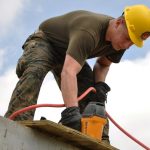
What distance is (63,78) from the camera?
11.6 feet

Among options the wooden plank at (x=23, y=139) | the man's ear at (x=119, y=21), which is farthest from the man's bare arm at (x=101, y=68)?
the wooden plank at (x=23, y=139)

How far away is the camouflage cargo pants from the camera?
374 cm

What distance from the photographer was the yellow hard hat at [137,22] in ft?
13.4

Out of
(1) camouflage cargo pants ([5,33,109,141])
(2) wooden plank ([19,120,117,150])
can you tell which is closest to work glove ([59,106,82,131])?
(2) wooden plank ([19,120,117,150])

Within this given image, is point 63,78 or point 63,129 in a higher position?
point 63,78

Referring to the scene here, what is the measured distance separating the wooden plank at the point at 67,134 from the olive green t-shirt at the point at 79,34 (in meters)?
0.77

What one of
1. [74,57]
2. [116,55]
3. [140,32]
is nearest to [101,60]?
[116,55]

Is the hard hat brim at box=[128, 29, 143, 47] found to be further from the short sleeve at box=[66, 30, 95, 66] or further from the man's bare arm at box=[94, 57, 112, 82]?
the man's bare arm at box=[94, 57, 112, 82]

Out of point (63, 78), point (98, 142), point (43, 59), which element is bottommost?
point (98, 142)

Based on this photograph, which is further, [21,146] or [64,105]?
[64,105]

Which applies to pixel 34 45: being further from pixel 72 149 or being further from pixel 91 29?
pixel 72 149

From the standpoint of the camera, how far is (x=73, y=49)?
3.61 meters

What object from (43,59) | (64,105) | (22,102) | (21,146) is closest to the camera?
(21,146)

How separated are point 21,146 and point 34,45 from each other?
164 cm
